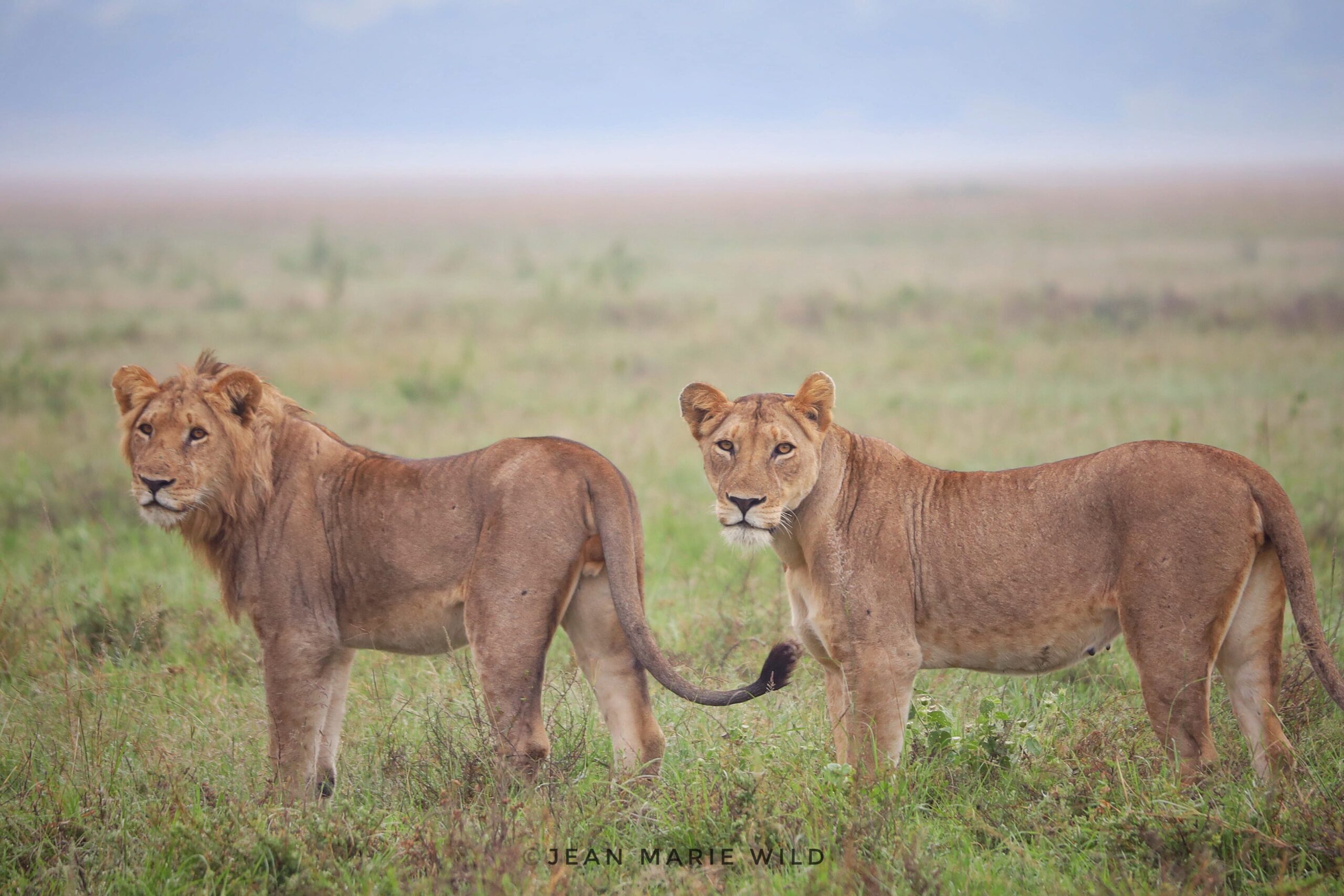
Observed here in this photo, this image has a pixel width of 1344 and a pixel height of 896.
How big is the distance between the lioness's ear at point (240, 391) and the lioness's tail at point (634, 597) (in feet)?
3.98

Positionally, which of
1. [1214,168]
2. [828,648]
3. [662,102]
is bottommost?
[828,648]

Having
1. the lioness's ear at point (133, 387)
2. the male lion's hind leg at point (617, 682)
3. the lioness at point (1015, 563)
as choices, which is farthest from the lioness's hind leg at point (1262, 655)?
the lioness's ear at point (133, 387)

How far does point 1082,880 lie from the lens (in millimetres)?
3391

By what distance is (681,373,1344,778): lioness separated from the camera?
368 centimetres

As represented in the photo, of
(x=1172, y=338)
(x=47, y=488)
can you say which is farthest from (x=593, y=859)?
(x=1172, y=338)

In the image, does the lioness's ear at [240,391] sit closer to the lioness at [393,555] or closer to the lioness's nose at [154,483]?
the lioness at [393,555]

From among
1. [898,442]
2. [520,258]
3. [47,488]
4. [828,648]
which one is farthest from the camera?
[520,258]

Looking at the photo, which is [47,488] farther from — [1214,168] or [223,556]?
[1214,168]

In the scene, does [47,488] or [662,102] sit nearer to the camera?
[47,488]

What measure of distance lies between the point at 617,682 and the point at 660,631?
182 cm

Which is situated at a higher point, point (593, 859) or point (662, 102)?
point (662, 102)

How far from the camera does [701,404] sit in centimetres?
418

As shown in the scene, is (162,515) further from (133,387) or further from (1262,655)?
(1262,655)

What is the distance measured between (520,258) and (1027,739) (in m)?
33.4
